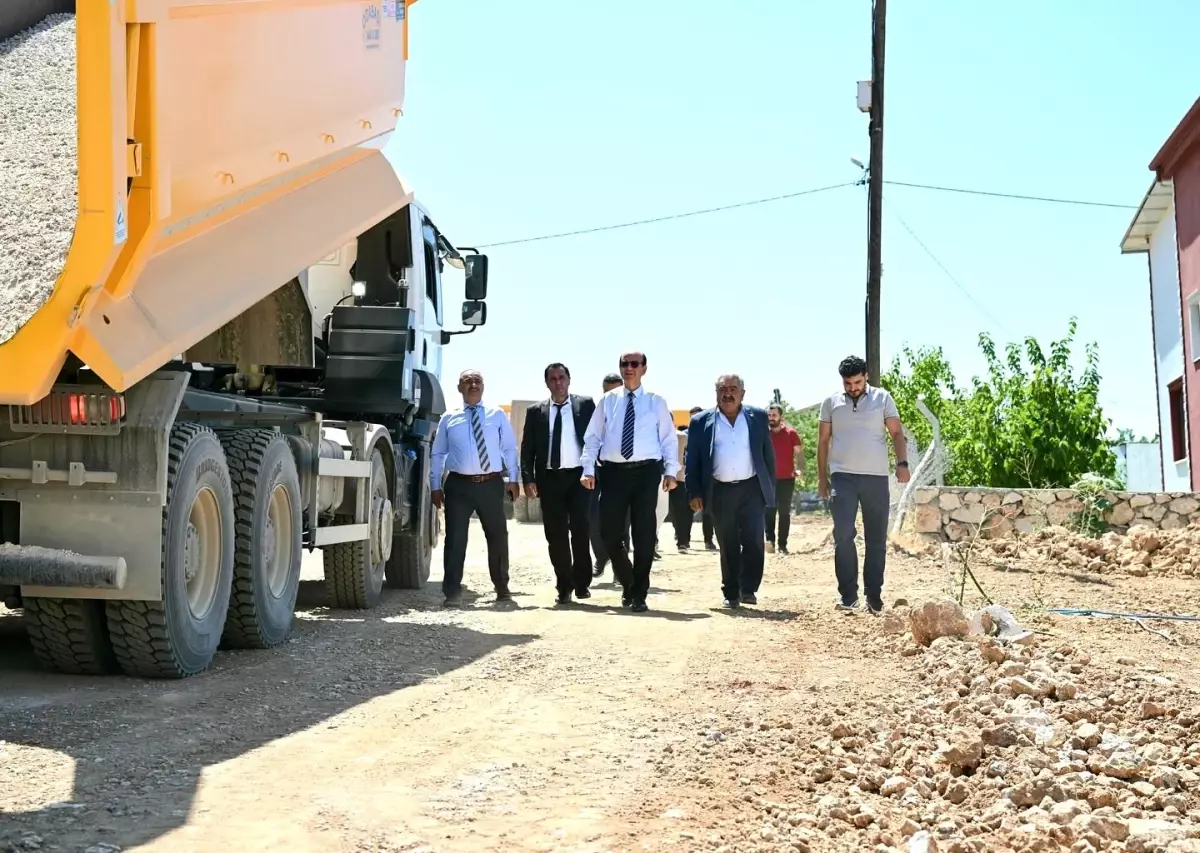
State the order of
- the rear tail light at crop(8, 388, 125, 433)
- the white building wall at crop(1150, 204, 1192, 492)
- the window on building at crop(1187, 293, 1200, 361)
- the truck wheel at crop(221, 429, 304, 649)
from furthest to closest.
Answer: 1. the white building wall at crop(1150, 204, 1192, 492)
2. the window on building at crop(1187, 293, 1200, 361)
3. the truck wheel at crop(221, 429, 304, 649)
4. the rear tail light at crop(8, 388, 125, 433)

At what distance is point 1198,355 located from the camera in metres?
21.0

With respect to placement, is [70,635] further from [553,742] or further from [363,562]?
[363,562]

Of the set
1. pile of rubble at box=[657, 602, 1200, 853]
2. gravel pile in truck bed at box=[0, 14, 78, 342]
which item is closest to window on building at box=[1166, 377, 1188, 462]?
pile of rubble at box=[657, 602, 1200, 853]

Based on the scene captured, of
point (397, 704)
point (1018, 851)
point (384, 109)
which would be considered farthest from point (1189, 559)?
point (1018, 851)

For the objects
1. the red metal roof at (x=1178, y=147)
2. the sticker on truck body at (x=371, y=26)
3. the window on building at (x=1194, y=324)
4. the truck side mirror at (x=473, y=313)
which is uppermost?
the red metal roof at (x=1178, y=147)

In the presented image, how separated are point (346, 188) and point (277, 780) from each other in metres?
4.94

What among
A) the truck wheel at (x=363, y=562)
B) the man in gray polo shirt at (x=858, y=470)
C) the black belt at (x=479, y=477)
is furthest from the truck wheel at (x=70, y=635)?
the man in gray polo shirt at (x=858, y=470)

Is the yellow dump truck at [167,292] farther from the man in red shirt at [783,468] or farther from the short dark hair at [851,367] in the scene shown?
the man in red shirt at [783,468]

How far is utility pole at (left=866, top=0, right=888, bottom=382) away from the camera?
776 inches

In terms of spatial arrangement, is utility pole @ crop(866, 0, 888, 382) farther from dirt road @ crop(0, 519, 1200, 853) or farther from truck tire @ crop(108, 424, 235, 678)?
truck tire @ crop(108, 424, 235, 678)

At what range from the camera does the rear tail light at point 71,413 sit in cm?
576

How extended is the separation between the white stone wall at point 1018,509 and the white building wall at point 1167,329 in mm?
6536

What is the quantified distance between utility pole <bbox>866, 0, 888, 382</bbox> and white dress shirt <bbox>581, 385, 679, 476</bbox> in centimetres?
1008

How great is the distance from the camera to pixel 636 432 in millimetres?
9977
